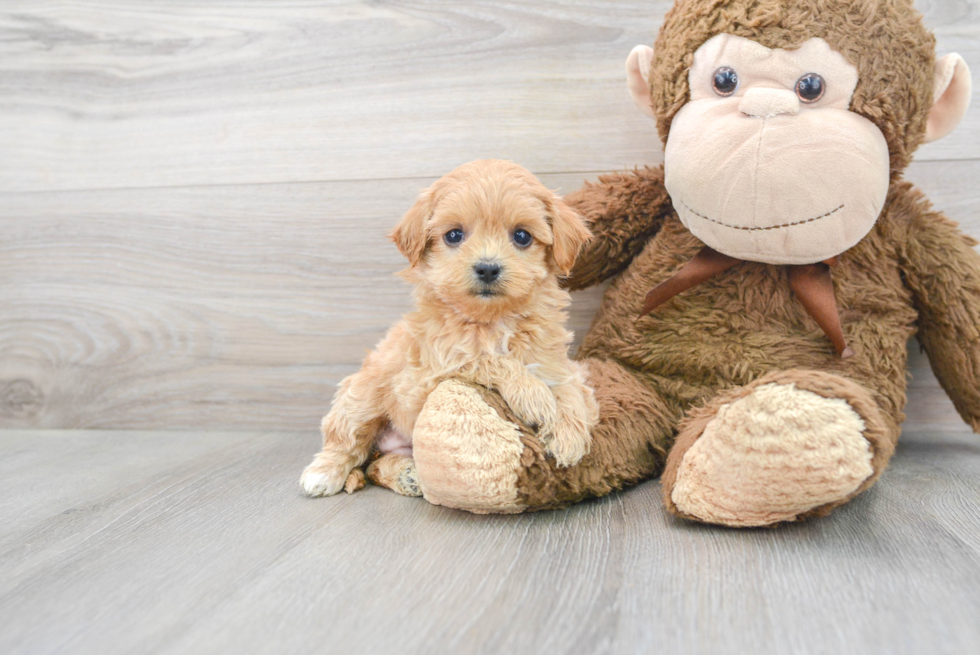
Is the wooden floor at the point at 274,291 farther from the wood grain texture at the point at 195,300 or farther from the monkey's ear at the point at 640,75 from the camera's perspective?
the monkey's ear at the point at 640,75

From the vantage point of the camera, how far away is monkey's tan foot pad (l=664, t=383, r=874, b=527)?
759 mm

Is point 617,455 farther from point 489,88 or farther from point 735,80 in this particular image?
point 489,88

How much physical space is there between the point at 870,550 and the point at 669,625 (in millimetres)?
309

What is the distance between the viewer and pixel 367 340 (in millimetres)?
1409

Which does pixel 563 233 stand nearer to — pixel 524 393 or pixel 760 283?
pixel 524 393

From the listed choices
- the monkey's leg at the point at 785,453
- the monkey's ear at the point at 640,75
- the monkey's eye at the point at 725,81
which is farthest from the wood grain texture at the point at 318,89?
the monkey's leg at the point at 785,453

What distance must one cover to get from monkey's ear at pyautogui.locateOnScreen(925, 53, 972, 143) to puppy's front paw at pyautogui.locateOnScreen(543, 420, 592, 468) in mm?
669

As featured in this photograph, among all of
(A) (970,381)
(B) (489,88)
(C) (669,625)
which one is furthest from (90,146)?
(A) (970,381)

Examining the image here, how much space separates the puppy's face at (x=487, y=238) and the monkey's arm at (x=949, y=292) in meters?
0.55

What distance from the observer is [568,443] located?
90 centimetres

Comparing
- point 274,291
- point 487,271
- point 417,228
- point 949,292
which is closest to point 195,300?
point 274,291

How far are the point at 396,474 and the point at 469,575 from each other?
32 cm

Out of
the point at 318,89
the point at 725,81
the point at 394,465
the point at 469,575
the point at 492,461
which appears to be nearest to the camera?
the point at 469,575

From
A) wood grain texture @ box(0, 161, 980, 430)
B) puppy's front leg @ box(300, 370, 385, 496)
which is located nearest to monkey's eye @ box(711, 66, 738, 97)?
wood grain texture @ box(0, 161, 980, 430)
